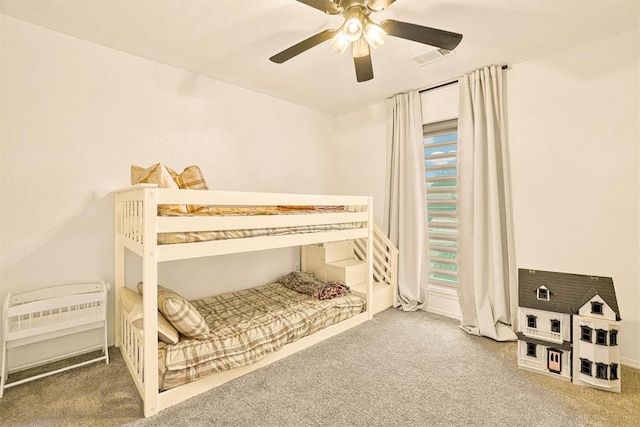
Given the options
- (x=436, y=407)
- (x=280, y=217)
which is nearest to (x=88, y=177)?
Result: (x=280, y=217)

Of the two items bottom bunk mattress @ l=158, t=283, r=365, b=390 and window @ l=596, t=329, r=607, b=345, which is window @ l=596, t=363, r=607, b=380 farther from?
bottom bunk mattress @ l=158, t=283, r=365, b=390

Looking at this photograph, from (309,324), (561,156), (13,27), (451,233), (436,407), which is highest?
(13,27)

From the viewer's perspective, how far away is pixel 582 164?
93.7 inches

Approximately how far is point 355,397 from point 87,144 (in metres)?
2.67

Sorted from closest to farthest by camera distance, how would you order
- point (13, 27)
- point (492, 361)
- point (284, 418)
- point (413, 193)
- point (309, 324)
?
point (284, 418), point (13, 27), point (492, 361), point (309, 324), point (413, 193)

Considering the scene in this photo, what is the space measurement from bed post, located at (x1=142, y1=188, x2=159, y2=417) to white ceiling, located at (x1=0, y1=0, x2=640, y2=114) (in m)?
1.30

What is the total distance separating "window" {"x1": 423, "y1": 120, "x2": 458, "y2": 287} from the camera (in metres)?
3.28

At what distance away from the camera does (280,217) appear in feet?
7.47

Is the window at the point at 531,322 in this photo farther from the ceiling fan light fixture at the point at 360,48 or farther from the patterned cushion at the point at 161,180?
the patterned cushion at the point at 161,180

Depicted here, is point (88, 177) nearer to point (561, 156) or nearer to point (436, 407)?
point (436, 407)

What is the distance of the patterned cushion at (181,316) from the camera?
1.86m

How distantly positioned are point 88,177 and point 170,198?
45.6 inches

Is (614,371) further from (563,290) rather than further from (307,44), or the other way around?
(307,44)

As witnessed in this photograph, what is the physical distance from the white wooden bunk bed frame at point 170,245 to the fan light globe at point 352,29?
44.6 inches
